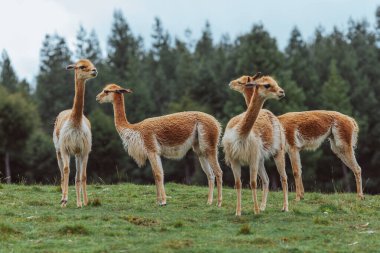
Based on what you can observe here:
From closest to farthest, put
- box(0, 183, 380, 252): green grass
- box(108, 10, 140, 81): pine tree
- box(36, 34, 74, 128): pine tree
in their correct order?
1. box(0, 183, 380, 252): green grass
2. box(36, 34, 74, 128): pine tree
3. box(108, 10, 140, 81): pine tree

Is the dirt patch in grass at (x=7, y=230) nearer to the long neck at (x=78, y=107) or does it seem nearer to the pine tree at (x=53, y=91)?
the long neck at (x=78, y=107)

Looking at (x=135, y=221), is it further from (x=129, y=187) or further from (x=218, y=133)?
(x=129, y=187)

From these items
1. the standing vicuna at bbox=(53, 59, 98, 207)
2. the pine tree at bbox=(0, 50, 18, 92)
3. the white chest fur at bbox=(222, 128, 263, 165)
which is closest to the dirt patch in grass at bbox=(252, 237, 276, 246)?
the white chest fur at bbox=(222, 128, 263, 165)

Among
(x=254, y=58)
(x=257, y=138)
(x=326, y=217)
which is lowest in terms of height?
(x=326, y=217)

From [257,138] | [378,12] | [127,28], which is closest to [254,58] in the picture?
[378,12]

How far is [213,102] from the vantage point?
64312 mm

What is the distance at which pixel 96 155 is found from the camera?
2174 inches

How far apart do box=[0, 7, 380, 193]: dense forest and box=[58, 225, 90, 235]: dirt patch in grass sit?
32.1 meters

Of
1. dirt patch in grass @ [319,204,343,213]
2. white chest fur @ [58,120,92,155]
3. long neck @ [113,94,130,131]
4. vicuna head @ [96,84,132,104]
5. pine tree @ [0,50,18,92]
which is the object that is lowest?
dirt patch in grass @ [319,204,343,213]

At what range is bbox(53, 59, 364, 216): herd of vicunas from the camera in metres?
12.5

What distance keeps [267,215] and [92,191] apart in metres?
6.26

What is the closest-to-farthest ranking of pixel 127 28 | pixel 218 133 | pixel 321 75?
pixel 218 133
pixel 321 75
pixel 127 28

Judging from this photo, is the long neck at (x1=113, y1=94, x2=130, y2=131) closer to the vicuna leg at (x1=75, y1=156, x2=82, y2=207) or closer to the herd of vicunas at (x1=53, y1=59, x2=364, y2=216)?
the herd of vicunas at (x1=53, y1=59, x2=364, y2=216)

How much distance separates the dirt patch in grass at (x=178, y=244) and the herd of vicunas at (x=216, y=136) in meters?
2.92
